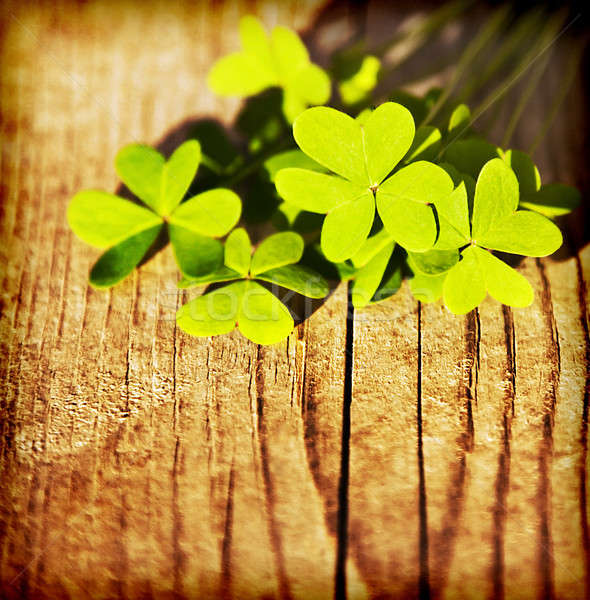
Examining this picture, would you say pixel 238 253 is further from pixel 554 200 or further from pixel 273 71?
pixel 554 200

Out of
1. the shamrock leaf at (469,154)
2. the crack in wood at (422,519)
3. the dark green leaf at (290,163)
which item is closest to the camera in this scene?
the crack in wood at (422,519)

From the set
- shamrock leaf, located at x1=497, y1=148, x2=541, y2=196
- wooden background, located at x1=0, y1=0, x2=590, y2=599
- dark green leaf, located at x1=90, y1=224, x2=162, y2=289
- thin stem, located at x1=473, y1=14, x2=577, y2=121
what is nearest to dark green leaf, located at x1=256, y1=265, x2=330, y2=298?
wooden background, located at x1=0, y1=0, x2=590, y2=599

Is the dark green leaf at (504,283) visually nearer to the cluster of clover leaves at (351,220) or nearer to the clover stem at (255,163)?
the cluster of clover leaves at (351,220)

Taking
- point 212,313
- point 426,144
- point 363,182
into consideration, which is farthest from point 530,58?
point 212,313

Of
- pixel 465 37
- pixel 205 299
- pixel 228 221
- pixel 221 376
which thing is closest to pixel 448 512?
pixel 221 376

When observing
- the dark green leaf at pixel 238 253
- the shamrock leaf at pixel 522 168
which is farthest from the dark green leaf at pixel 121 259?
the shamrock leaf at pixel 522 168

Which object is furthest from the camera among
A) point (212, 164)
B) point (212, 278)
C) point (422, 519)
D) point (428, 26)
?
point (428, 26)
